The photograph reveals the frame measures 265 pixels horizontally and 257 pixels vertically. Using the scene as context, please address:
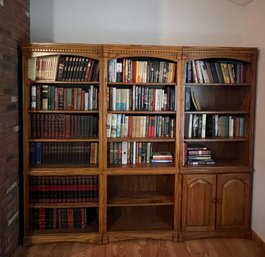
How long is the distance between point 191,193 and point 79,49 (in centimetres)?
172

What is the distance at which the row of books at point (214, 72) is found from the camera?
3404 millimetres

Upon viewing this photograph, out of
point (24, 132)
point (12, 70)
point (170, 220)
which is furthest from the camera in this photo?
point (170, 220)

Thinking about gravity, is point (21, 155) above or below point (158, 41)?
below

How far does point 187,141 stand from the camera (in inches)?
136

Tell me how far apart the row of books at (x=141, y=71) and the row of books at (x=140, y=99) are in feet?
0.30

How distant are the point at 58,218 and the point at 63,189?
0.31m

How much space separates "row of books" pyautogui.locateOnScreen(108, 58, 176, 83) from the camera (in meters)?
3.33

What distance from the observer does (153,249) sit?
3246 millimetres

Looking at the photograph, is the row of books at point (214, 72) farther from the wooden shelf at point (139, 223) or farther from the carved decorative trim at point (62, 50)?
the wooden shelf at point (139, 223)

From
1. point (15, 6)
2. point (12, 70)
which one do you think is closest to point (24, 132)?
point (12, 70)

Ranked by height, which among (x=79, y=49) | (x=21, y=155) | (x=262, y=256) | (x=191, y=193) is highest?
(x=79, y=49)

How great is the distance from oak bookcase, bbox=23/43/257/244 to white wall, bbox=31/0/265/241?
38cm

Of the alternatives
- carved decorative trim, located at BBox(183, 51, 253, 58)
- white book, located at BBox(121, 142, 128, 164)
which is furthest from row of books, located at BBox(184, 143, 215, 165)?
carved decorative trim, located at BBox(183, 51, 253, 58)

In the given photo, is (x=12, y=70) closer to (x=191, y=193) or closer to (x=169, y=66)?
Result: (x=169, y=66)
